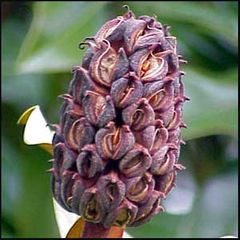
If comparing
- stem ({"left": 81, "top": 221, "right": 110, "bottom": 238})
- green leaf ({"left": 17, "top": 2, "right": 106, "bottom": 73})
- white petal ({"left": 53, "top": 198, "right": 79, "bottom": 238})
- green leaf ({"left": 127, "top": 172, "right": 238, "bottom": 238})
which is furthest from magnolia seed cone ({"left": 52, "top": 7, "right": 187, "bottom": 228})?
green leaf ({"left": 127, "top": 172, "right": 238, "bottom": 238})

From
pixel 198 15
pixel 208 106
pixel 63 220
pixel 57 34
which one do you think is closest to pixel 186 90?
pixel 208 106

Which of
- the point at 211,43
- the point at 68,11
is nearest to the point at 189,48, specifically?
the point at 211,43

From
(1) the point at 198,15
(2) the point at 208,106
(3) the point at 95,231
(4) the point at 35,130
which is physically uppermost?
(1) the point at 198,15

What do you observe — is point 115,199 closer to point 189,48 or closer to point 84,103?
point 84,103

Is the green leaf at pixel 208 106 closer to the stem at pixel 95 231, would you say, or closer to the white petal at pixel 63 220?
the white petal at pixel 63 220

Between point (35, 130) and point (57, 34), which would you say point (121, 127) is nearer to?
point (35, 130)

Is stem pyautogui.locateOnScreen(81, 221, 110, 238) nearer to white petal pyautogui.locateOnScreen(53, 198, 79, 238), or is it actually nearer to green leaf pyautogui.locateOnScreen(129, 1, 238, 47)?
white petal pyautogui.locateOnScreen(53, 198, 79, 238)

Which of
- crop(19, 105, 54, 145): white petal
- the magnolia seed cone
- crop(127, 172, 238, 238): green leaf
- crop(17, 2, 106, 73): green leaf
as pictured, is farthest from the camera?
crop(127, 172, 238, 238): green leaf
